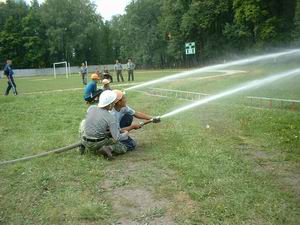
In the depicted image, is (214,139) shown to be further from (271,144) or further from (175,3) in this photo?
(175,3)

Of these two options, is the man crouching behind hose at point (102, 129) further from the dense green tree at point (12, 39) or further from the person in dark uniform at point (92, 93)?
the dense green tree at point (12, 39)

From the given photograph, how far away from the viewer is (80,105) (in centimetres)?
1855

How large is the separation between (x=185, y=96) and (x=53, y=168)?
12.9 metres

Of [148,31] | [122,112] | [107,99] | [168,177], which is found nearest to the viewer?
[168,177]

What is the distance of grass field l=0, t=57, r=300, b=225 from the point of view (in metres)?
5.80

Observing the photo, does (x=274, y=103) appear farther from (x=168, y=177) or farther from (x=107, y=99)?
(x=168, y=177)

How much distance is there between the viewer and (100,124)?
28.7ft

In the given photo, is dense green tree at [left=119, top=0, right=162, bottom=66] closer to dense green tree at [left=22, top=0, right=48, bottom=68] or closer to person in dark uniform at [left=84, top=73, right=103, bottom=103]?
dense green tree at [left=22, top=0, right=48, bottom=68]

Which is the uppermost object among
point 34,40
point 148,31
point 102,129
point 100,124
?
point 34,40

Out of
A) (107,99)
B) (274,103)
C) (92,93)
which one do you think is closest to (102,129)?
(107,99)

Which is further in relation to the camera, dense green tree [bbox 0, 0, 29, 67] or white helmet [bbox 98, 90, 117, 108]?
dense green tree [bbox 0, 0, 29, 67]

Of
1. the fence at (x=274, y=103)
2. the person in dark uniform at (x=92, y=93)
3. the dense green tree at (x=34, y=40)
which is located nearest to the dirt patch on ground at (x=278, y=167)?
the fence at (x=274, y=103)

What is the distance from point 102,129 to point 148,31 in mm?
76362

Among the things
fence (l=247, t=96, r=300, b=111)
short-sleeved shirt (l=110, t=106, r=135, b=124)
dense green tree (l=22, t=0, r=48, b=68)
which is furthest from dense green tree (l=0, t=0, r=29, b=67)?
short-sleeved shirt (l=110, t=106, r=135, b=124)
